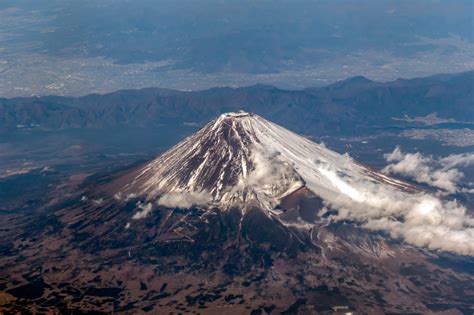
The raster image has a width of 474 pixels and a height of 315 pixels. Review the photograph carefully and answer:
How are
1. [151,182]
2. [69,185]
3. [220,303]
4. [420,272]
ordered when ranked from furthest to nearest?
1. [69,185]
2. [151,182]
3. [420,272]
4. [220,303]

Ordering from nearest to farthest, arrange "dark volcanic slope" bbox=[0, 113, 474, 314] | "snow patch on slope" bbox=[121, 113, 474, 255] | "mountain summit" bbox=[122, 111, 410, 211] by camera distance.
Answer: "dark volcanic slope" bbox=[0, 113, 474, 314] → "snow patch on slope" bbox=[121, 113, 474, 255] → "mountain summit" bbox=[122, 111, 410, 211]

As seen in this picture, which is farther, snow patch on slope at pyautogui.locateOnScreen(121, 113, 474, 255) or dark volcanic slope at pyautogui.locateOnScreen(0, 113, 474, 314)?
snow patch on slope at pyautogui.locateOnScreen(121, 113, 474, 255)

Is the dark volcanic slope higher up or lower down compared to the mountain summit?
lower down

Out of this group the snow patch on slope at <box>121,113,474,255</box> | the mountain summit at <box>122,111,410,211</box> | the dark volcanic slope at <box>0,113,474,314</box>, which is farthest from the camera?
the mountain summit at <box>122,111,410,211</box>

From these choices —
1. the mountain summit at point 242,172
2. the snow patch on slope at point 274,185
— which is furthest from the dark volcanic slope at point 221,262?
the snow patch on slope at point 274,185

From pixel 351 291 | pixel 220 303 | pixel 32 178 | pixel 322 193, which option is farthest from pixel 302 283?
pixel 32 178

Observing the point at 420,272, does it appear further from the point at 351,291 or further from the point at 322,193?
the point at 322,193

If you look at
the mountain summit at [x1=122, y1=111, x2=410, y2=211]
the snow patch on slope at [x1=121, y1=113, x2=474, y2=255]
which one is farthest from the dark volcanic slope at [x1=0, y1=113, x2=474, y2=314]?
the snow patch on slope at [x1=121, y1=113, x2=474, y2=255]

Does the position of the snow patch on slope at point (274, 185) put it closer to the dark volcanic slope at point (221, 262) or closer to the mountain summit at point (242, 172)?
the mountain summit at point (242, 172)

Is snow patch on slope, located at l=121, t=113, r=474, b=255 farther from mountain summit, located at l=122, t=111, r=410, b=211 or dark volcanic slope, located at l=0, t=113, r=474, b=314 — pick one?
dark volcanic slope, located at l=0, t=113, r=474, b=314
